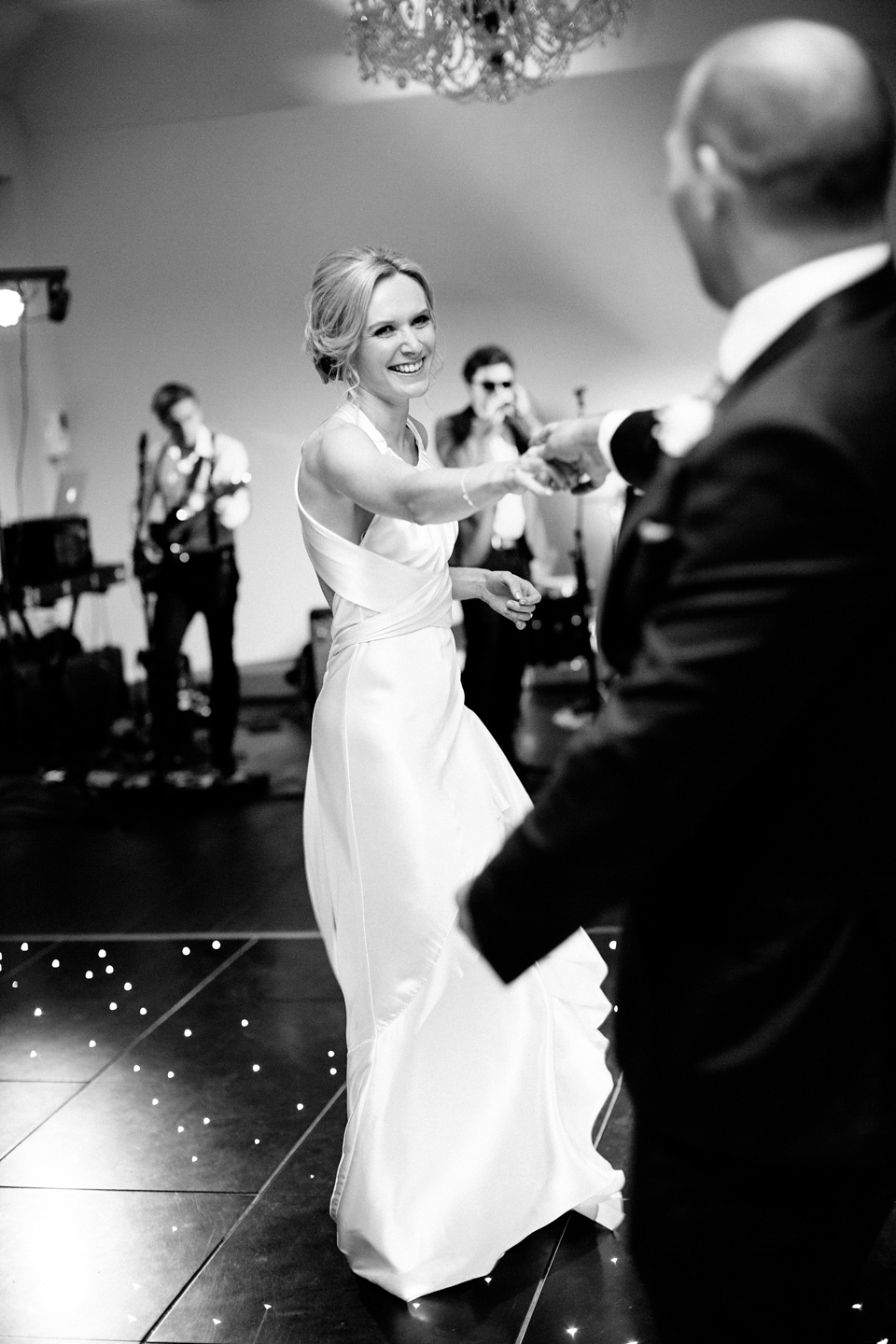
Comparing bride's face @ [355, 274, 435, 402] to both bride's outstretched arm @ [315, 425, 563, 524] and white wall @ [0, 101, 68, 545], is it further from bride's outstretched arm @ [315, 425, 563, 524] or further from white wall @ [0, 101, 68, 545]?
white wall @ [0, 101, 68, 545]

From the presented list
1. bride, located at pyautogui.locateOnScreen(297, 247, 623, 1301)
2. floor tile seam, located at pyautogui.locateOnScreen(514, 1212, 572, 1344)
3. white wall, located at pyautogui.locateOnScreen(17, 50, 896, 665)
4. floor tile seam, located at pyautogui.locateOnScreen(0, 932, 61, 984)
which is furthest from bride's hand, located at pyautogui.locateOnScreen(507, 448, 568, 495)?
white wall, located at pyautogui.locateOnScreen(17, 50, 896, 665)

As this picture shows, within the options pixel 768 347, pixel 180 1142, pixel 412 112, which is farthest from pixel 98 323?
pixel 768 347

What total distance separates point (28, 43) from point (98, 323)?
1835mm

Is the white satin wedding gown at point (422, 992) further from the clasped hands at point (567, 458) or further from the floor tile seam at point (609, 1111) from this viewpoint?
the clasped hands at point (567, 458)

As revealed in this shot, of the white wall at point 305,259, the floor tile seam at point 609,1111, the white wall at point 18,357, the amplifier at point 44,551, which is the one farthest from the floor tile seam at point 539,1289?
the white wall at point 18,357

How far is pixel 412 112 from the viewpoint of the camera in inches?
364

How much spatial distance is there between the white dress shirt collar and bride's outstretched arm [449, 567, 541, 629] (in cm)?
136

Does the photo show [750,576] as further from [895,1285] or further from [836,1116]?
[895,1285]

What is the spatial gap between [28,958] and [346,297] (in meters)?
2.84

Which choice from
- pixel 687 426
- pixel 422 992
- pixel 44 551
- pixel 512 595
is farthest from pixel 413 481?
pixel 44 551

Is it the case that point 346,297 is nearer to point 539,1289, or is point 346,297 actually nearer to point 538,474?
point 538,474

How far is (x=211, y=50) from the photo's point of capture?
9336mm

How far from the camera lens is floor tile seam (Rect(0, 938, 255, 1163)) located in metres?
3.42

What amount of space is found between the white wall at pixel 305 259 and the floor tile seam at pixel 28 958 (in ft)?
16.8
